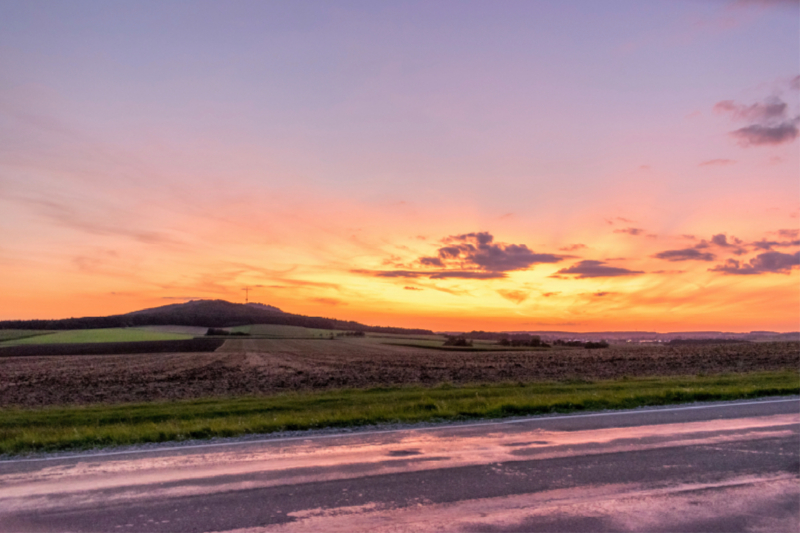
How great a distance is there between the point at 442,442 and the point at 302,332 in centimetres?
9629

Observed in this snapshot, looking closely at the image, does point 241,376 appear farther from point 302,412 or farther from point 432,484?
point 432,484

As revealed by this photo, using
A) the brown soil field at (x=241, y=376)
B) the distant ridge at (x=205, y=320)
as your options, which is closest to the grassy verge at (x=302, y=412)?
the brown soil field at (x=241, y=376)

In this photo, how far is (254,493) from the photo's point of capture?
696cm

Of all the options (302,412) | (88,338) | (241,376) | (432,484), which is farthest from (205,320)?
(432,484)

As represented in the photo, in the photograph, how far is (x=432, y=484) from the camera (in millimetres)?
7301

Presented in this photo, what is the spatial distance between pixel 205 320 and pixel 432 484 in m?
119

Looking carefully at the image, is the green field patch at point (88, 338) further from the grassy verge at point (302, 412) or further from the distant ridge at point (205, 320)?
the grassy verge at point (302, 412)

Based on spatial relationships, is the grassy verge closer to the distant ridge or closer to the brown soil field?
the brown soil field

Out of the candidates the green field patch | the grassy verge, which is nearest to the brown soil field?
the grassy verge

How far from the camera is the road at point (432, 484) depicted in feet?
19.8

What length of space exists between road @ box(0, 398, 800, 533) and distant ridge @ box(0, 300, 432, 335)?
337ft

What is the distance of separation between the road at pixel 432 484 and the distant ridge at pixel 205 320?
103m

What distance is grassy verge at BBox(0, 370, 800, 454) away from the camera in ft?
37.1

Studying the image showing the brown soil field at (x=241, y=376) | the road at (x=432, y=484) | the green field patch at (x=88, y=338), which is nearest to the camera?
the road at (x=432, y=484)
